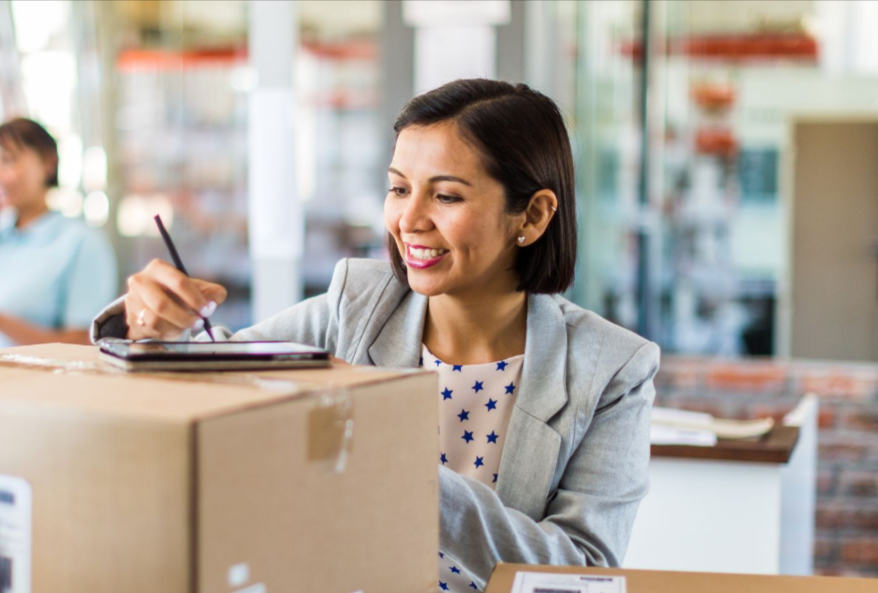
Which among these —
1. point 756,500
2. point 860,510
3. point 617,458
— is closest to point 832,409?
point 860,510

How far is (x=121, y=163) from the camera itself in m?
4.55

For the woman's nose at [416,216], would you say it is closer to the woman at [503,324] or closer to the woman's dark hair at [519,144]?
the woman at [503,324]

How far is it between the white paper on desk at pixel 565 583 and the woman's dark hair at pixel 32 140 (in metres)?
2.45

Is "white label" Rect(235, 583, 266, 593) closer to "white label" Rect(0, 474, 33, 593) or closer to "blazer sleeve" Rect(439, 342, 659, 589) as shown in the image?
"white label" Rect(0, 474, 33, 593)

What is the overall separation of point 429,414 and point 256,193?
2.92 m

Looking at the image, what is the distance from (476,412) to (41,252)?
1906 mm

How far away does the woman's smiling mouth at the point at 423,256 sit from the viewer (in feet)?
4.61

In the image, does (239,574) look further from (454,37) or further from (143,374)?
(454,37)

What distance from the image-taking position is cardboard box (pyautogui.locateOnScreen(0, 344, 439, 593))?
66 centimetres

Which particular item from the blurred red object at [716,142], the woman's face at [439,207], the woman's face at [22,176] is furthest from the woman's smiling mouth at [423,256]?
the blurred red object at [716,142]

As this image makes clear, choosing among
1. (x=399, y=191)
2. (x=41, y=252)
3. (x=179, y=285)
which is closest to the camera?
(x=179, y=285)

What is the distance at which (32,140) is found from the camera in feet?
9.80

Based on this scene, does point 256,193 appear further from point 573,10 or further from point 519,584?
point 519,584

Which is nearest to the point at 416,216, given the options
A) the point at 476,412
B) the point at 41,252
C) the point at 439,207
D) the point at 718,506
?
the point at 439,207
